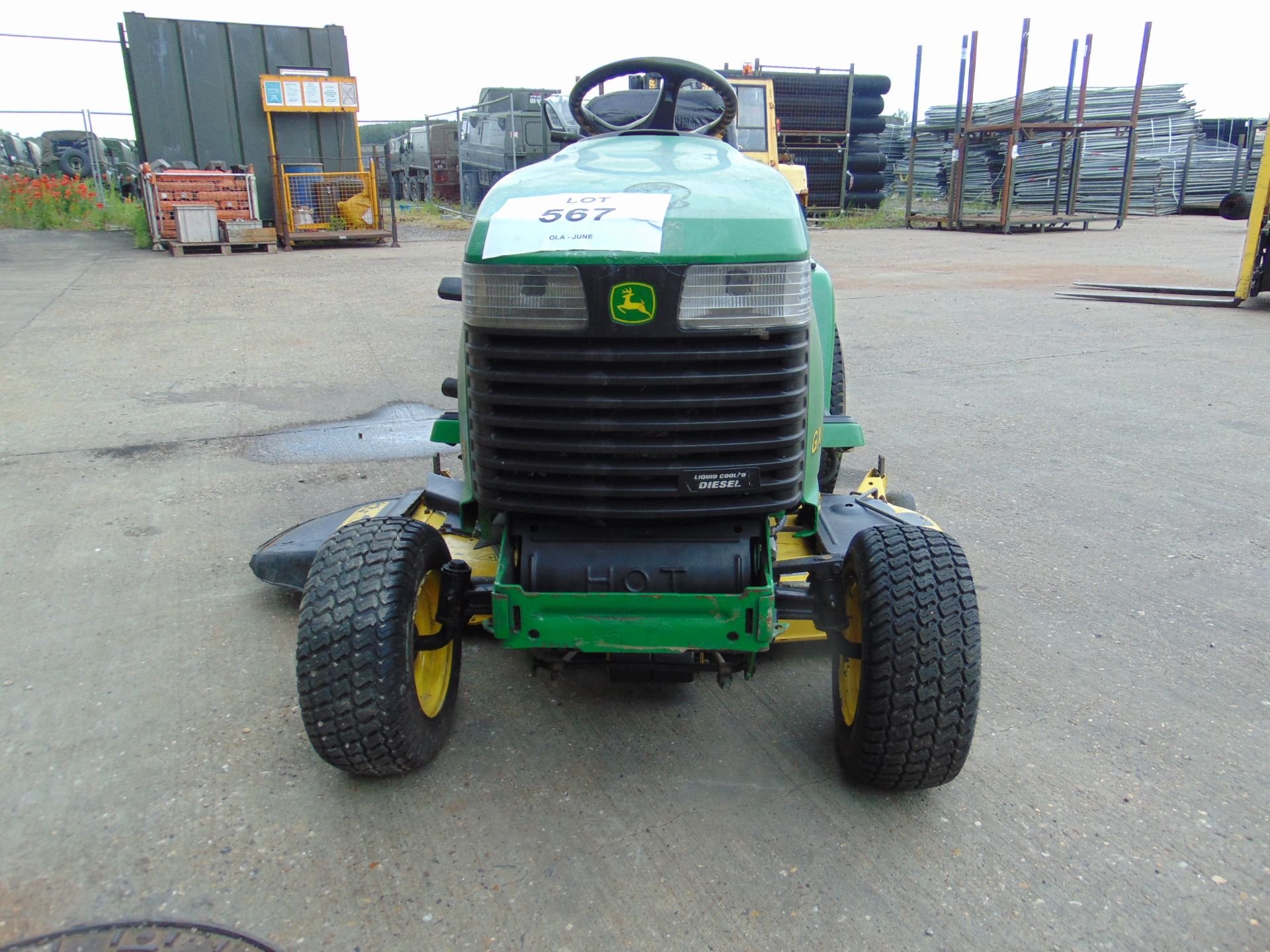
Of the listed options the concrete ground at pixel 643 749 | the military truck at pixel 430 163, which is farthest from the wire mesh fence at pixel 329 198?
the concrete ground at pixel 643 749

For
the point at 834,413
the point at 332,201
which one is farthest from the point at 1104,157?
the point at 834,413

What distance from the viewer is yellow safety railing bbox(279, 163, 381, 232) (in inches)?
645

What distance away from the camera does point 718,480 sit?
243 cm

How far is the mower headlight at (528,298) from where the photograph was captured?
230 centimetres

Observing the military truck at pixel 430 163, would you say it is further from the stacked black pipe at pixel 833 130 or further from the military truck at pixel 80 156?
the stacked black pipe at pixel 833 130

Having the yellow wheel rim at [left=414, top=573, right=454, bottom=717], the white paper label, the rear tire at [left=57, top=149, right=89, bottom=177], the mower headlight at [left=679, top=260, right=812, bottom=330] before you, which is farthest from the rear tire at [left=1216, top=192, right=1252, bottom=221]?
the rear tire at [left=57, top=149, right=89, bottom=177]

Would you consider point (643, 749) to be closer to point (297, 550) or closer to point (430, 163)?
point (297, 550)

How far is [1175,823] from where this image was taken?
8.15 ft

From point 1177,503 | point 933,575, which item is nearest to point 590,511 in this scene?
point 933,575

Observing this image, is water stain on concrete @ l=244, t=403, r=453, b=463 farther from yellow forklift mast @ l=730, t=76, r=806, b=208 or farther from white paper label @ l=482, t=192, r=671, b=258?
yellow forklift mast @ l=730, t=76, r=806, b=208

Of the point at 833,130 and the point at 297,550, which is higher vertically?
the point at 833,130

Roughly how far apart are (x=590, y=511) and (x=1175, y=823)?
1683 mm

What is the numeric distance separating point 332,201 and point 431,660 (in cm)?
1582

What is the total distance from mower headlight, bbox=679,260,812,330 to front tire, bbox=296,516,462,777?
0.97m
